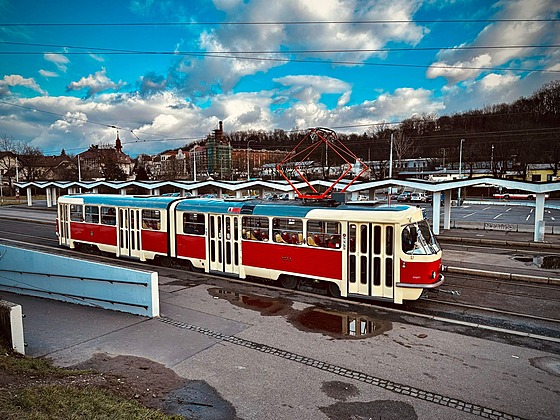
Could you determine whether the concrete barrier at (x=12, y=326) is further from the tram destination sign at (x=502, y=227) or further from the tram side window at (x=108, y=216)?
the tram destination sign at (x=502, y=227)

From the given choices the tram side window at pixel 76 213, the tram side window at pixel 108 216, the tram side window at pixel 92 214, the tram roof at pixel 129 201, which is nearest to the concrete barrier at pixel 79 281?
the tram roof at pixel 129 201

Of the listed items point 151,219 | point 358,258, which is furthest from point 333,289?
point 151,219

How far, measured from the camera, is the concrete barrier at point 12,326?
769 centimetres

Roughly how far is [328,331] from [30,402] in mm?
6071

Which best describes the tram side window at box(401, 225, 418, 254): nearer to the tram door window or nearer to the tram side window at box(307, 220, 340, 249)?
the tram door window

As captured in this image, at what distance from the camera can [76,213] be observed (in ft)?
65.8

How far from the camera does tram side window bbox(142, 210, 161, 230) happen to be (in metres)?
16.5

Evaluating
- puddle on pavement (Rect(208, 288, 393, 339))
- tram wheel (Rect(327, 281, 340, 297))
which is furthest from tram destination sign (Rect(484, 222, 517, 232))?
puddle on pavement (Rect(208, 288, 393, 339))

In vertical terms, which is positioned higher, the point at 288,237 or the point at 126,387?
the point at 288,237

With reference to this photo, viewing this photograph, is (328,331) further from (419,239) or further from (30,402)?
(30,402)

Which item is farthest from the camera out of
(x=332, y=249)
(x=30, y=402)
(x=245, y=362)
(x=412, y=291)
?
(x=332, y=249)

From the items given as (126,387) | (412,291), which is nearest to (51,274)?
(126,387)

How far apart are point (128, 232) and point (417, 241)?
12.3 m

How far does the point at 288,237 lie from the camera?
1276 cm
